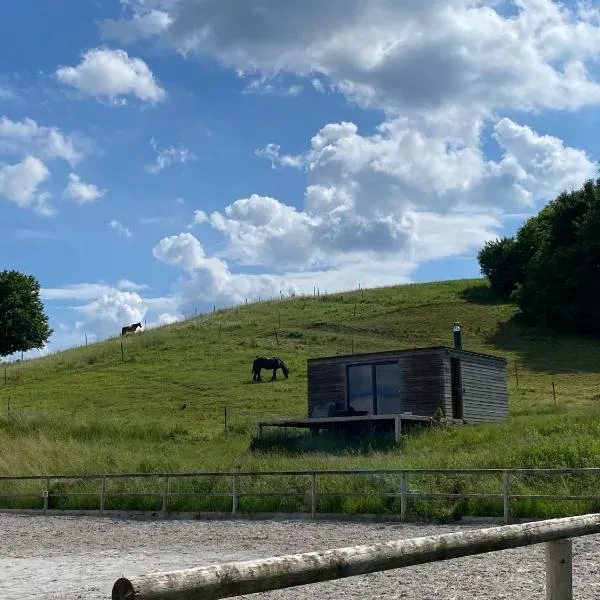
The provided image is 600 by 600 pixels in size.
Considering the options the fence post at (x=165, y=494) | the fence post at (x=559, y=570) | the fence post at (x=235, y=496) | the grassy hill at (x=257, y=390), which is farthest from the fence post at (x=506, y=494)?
the fence post at (x=559, y=570)

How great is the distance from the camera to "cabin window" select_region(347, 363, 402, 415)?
32062 mm

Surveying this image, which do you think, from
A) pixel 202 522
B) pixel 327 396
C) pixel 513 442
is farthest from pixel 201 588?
pixel 327 396

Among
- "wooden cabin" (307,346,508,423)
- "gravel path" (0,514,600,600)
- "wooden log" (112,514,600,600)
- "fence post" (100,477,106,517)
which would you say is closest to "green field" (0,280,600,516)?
"wooden cabin" (307,346,508,423)

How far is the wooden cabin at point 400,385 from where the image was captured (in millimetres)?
31562

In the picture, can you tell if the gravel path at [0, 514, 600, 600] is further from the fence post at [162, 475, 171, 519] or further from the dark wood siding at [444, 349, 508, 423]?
the dark wood siding at [444, 349, 508, 423]

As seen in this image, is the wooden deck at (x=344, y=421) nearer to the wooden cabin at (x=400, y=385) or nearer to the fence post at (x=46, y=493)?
the wooden cabin at (x=400, y=385)

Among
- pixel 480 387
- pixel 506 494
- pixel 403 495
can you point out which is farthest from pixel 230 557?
pixel 480 387

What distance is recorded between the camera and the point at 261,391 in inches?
1737

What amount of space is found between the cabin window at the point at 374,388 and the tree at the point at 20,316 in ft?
155

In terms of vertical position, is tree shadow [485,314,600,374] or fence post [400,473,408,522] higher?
tree shadow [485,314,600,374]

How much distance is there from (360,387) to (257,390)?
1263 cm

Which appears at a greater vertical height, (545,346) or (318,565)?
(545,346)

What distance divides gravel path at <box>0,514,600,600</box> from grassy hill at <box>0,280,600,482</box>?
210 inches

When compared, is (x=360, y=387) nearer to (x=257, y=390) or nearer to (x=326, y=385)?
(x=326, y=385)
